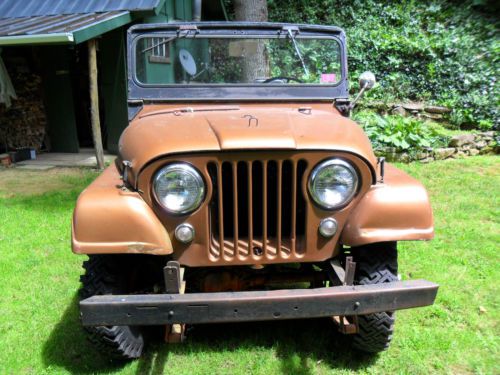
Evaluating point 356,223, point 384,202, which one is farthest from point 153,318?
point 384,202

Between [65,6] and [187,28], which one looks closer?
[187,28]

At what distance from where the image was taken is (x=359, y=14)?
13.3 m

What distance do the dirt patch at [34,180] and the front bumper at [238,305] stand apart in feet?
16.2

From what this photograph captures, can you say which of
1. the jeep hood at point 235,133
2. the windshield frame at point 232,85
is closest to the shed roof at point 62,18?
the windshield frame at point 232,85

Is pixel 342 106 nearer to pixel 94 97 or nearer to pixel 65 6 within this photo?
pixel 94 97

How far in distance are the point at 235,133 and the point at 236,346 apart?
4.48 ft

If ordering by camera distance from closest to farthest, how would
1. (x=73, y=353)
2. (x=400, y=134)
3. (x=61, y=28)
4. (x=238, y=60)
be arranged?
(x=73, y=353)
(x=238, y=60)
(x=61, y=28)
(x=400, y=134)

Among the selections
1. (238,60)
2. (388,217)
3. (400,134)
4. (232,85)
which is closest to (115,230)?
(388,217)

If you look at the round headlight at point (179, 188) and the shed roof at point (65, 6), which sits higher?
the shed roof at point (65, 6)

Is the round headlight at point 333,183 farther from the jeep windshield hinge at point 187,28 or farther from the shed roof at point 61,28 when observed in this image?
the shed roof at point 61,28

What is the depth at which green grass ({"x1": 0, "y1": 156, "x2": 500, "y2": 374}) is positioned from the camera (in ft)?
8.79

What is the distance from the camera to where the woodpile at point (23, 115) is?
9.11 m

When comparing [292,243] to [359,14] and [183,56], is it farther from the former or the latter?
[359,14]

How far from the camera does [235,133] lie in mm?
2258
